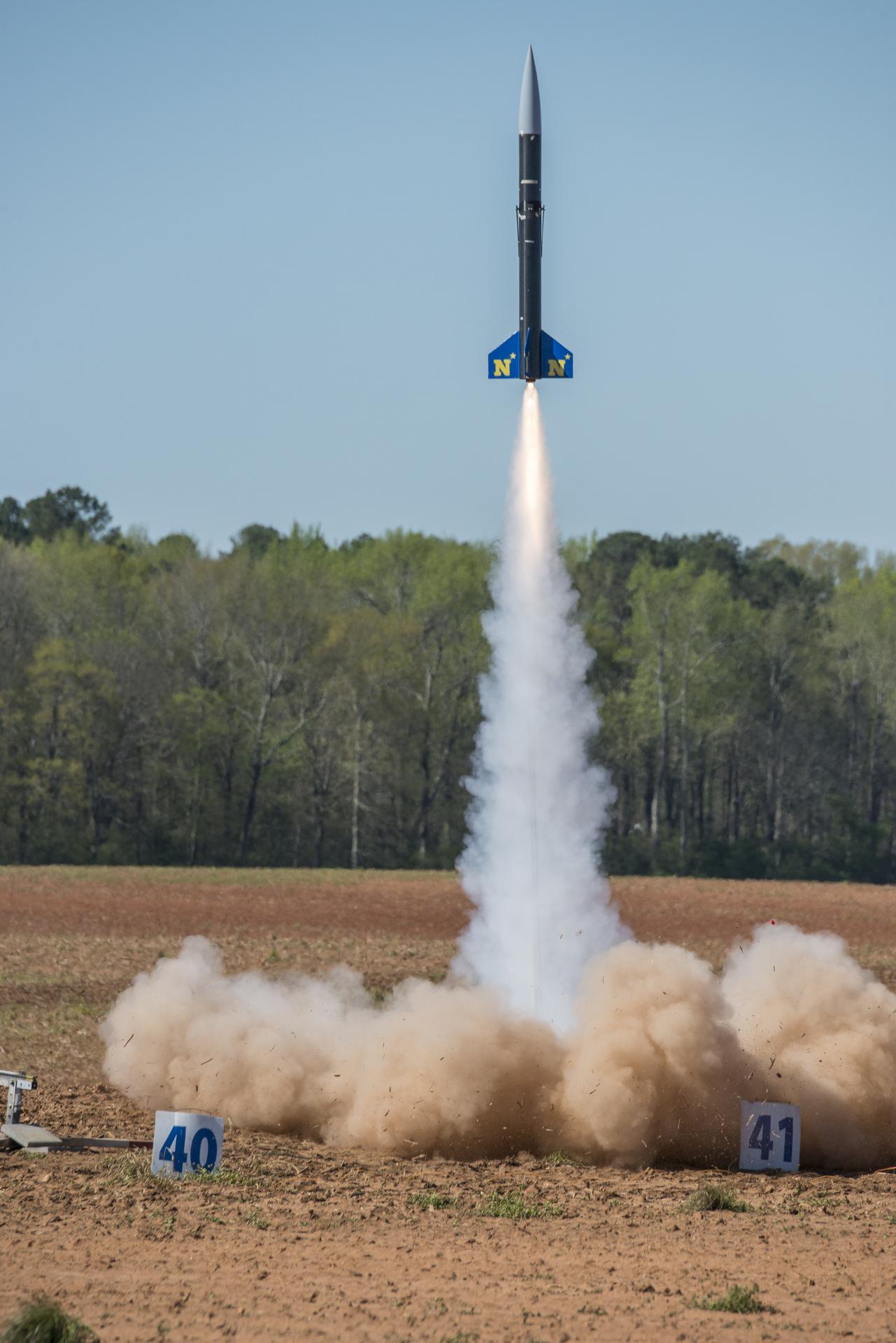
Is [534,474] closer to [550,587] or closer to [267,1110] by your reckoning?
[550,587]

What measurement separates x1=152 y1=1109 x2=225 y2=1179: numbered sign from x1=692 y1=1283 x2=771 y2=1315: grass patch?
5.75 meters

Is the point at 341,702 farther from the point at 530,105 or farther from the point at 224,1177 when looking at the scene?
the point at 224,1177

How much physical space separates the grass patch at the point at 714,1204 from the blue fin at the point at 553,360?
40.4 feet

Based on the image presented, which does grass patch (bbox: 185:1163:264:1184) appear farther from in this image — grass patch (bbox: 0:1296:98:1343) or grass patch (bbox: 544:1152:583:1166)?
grass patch (bbox: 0:1296:98:1343)

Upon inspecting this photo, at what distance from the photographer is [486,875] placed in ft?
77.4

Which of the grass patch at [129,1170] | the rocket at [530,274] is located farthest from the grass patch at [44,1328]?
the rocket at [530,274]

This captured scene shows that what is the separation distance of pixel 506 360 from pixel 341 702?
46579 mm

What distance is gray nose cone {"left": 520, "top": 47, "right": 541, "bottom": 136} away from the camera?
77.9 ft

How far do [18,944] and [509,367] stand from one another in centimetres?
1770

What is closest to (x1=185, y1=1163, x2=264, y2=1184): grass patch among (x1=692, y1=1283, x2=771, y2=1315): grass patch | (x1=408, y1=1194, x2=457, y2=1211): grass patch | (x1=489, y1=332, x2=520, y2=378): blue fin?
(x1=408, y1=1194, x2=457, y2=1211): grass patch

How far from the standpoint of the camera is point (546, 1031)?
19.5 m

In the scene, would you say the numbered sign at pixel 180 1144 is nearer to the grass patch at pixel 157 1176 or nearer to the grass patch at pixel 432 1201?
the grass patch at pixel 157 1176

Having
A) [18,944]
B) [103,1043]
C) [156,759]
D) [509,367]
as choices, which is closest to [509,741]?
[509,367]

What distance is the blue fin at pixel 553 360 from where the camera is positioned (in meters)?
24.3
